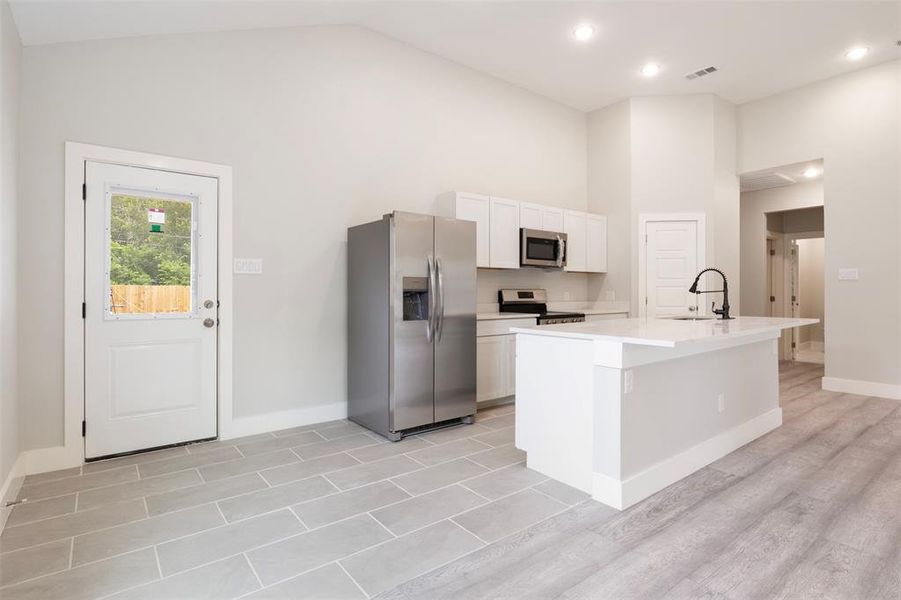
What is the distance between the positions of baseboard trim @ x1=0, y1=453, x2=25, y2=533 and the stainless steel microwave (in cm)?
433

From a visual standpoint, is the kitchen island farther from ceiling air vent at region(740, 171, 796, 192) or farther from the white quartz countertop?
ceiling air vent at region(740, 171, 796, 192)

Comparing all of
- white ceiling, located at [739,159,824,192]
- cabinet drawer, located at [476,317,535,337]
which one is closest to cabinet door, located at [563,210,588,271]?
cabinet drawer, located at [476,317,535,337]

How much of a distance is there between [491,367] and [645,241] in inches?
109

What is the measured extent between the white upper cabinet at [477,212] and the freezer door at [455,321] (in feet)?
2.31

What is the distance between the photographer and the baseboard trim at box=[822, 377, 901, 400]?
193 inches

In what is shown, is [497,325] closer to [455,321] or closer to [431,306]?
[455,321]

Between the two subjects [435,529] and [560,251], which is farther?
[560,251]

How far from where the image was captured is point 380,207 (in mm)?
4348

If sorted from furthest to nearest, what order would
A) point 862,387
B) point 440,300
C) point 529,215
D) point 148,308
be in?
point 529,215 < point 862,387 < point 440,300 < point 148,308

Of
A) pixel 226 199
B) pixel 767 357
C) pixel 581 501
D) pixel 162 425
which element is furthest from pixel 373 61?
pixel 767 357

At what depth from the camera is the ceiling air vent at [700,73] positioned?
5.07 metres

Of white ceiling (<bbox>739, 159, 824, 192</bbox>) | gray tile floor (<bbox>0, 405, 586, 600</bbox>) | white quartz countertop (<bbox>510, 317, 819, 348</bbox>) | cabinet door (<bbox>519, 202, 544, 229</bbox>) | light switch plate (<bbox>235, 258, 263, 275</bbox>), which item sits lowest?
gray tile floor (<bbox>0, 405, 586, 600</bbox>)

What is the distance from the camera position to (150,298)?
330 centimetres

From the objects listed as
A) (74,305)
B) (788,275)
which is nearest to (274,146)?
(74,305)
